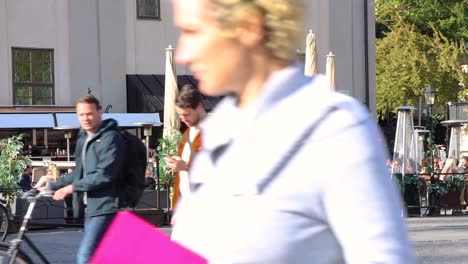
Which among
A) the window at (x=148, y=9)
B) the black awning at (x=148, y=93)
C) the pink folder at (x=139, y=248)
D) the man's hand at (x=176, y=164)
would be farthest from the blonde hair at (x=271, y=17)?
the window at (x=148, y=9)

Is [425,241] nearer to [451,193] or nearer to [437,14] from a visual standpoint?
[451,193]

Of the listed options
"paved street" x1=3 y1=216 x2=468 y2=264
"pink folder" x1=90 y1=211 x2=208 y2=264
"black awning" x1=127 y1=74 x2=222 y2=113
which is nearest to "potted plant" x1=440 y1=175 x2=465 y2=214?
"paved street" x1=3 y1=216 x2=468 y2=264

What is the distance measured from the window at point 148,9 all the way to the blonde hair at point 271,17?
110 ft

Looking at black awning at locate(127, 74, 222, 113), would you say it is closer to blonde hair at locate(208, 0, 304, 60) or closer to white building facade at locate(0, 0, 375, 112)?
white building facade at locate(0, 0, 375, 112)

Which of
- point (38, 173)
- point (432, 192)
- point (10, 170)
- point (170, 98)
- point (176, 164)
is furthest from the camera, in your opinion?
point (170, 98)

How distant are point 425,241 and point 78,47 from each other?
2036cm

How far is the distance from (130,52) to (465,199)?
554 inches

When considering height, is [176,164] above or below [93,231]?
above

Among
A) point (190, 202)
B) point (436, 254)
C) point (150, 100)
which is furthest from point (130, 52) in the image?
point (190, 202)

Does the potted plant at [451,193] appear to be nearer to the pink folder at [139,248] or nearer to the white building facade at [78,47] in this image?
the white building facade at [78,47]

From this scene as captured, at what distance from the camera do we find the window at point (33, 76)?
107 ft

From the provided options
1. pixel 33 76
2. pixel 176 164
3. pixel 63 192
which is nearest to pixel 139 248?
pixel 176 164

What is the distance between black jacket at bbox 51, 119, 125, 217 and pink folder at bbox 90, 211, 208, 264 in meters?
5.18

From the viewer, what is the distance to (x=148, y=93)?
33875 mm
